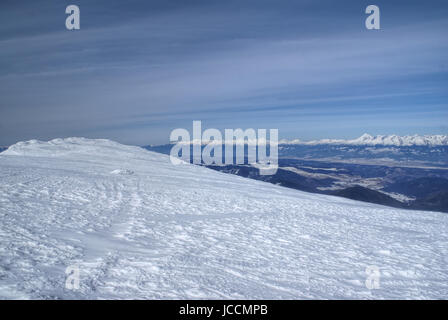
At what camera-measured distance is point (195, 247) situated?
954 centimetres

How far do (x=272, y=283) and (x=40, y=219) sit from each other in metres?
8.42

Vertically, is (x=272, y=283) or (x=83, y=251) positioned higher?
(x=83, y=251)

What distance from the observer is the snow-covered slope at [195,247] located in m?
6.61

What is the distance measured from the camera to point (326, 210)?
18828 mm

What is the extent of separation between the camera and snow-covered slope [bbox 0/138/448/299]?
6613mm

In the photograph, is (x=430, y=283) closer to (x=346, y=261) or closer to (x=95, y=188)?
(x=346, y=261)

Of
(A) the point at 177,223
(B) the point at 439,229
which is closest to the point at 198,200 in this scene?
(A) the point at 177,223

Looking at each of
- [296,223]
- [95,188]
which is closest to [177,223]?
[296,223]

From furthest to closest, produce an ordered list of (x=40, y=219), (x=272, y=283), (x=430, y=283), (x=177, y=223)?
1. (x=177, y=223)
2. (x=40, y=219)
3. (x=430, y=283)
4. (x=272, y=283)

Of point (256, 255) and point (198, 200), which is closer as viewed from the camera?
point (256, 255)

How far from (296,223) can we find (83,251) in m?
9.75
